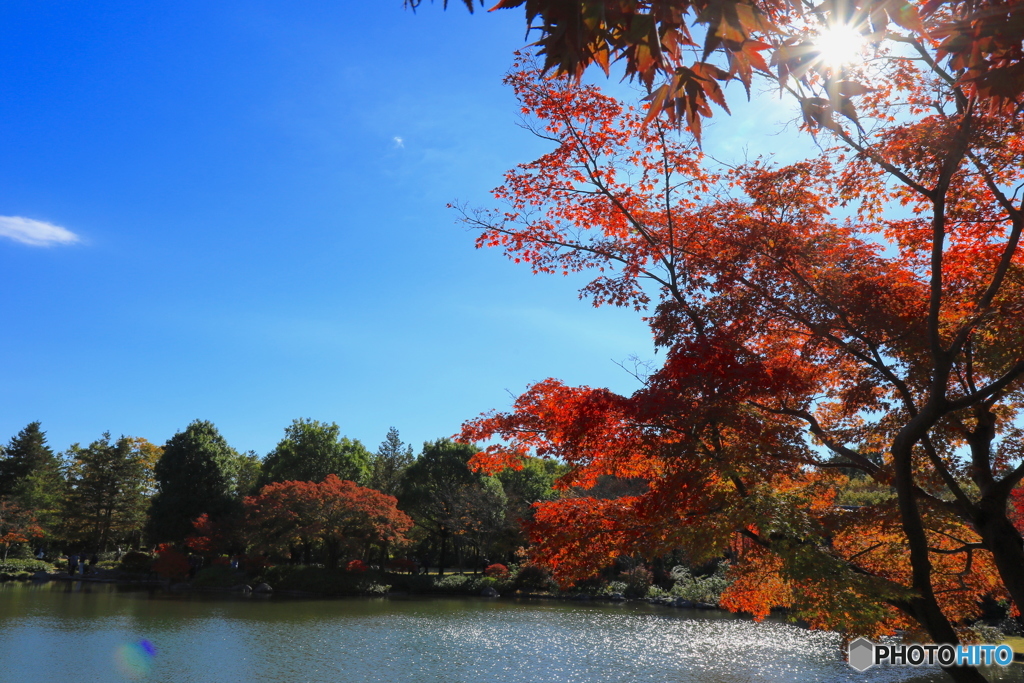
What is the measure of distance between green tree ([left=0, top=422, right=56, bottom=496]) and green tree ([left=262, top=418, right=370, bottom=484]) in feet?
49.2

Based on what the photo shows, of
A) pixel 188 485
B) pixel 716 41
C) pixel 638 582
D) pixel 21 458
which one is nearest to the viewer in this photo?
pixel 716 41

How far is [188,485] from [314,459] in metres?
6.19

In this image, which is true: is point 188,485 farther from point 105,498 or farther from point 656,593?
point 656,593

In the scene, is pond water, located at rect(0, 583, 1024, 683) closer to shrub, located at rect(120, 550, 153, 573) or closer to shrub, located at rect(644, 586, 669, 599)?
shrub, located at rect(644, 586, 669, 599)

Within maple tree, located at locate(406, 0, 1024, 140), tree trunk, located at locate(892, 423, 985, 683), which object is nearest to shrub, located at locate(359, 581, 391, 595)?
tree trunk, located at locate(892, 423, 985, 683)

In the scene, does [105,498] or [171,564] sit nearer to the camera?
[171,564]

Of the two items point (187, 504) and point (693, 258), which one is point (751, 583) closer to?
Result: point (693, 258)

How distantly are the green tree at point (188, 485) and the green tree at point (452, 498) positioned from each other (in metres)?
9.12

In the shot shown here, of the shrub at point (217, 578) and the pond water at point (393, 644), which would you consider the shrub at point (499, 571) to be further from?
the shrub at point (217, 578)

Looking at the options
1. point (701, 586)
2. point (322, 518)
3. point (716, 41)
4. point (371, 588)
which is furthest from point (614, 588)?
point (716, 41)

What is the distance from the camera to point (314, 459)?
33.7m

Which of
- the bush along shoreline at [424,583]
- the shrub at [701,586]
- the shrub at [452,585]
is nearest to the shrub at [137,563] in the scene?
the bush along shoreline at [424,583]

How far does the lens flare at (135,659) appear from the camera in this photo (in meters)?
10.5

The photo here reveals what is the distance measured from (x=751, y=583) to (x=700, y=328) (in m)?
3.15
